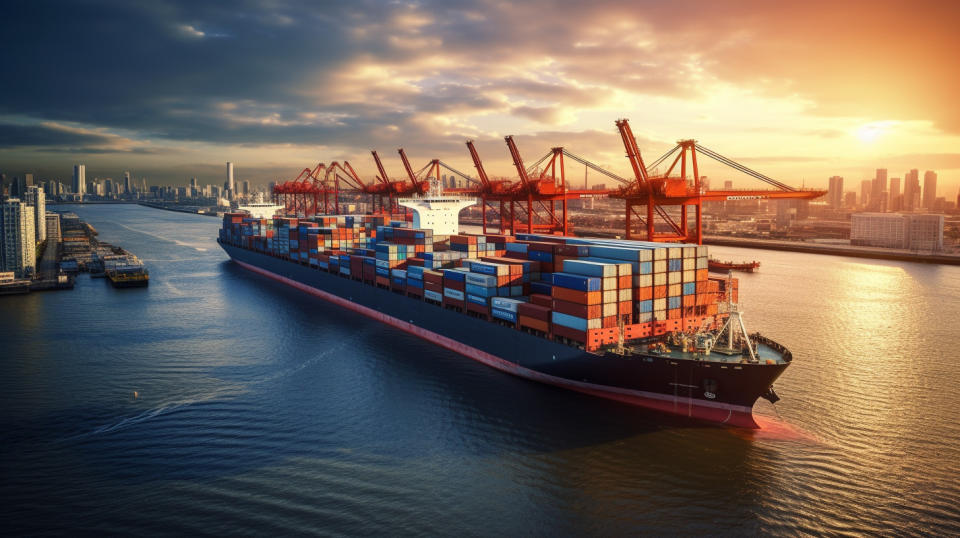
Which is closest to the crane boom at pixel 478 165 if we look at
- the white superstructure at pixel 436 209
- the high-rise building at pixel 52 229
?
the white superstructure at pixel 436 209

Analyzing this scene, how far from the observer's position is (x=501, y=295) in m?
26.8

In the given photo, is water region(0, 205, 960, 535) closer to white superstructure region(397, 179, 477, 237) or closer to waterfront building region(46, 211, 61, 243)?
white superstructure region(397, 179, 477, 237)

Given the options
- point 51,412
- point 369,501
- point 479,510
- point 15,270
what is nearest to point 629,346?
point 479,510

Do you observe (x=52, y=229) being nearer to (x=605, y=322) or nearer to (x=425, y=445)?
(x=425, y=445)

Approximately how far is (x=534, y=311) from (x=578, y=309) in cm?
269

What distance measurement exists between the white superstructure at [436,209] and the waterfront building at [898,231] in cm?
7802

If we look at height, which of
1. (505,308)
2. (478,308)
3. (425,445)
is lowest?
(425,445)

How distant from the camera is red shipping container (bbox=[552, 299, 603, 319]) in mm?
21047

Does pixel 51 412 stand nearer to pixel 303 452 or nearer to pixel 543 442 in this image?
pixel 303 452

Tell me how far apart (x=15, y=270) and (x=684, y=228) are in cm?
6373

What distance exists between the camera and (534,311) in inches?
932

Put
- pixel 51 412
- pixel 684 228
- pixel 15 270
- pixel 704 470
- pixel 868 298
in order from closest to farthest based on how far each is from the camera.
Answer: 1. pixel 704 470
2. pixel 51 412
3. pixel 684 228
4. pixel 868 298
5. pixel 15 270

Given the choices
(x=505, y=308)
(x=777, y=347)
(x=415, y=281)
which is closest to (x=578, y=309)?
(x=505, y=308)

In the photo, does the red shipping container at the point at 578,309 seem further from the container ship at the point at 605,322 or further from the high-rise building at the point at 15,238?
the high-rise building at the point at 15,238
